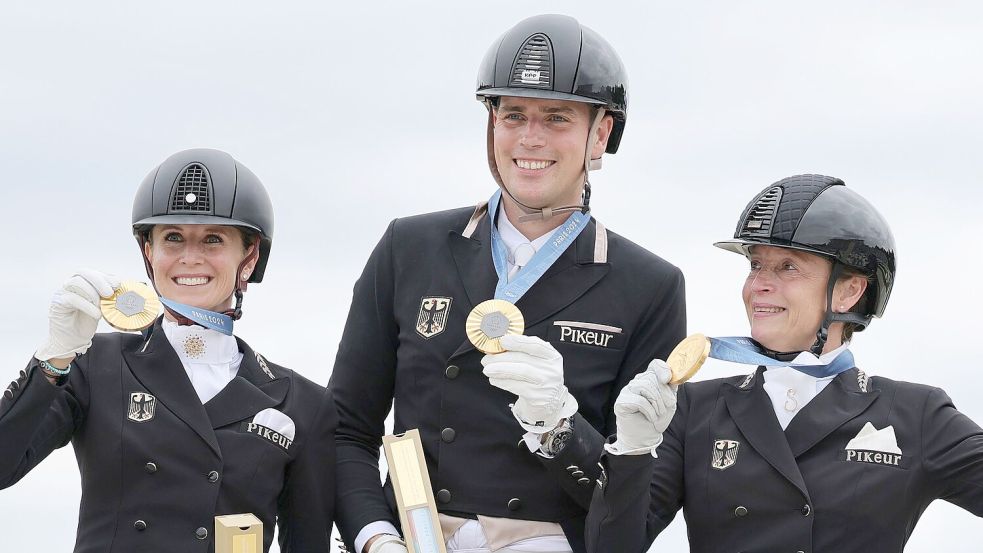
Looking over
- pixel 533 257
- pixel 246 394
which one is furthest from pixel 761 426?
pixel 246 394

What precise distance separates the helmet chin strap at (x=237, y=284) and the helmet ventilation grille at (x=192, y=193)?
0.43 m

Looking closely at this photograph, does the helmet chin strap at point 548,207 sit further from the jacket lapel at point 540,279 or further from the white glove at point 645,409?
the white glove at point 645,409

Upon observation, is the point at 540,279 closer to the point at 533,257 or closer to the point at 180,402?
the point at 533,257


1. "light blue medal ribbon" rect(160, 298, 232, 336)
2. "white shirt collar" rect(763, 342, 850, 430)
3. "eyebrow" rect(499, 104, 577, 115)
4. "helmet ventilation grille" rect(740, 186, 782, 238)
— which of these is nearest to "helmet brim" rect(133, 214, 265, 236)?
"light blue medal ribbon" rect(160, 298, 232, 336)

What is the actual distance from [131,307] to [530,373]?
7.29 ft

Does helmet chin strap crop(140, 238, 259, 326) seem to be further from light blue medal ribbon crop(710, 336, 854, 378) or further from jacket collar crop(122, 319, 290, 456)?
light blue medal ribbon crop(710, 336, 854, 378)

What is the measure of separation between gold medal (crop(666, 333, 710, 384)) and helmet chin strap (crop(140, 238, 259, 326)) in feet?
9.23

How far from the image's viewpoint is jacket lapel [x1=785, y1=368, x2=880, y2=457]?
8.73 m

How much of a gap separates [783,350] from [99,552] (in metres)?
4.03

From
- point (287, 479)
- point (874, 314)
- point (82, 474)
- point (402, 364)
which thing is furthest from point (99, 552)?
point (874, 314)

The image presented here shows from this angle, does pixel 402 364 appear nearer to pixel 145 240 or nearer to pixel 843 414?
pixel 145 240

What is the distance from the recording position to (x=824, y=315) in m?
8.96

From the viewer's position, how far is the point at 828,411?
884 centimetres

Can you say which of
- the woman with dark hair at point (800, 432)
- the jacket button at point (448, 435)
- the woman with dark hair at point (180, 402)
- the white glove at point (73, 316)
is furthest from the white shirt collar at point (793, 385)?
the white glove at point (73, 316)
